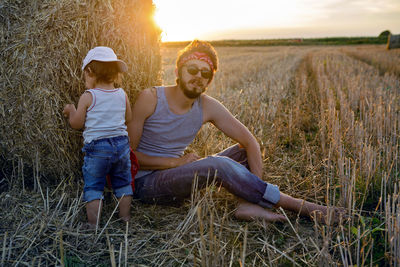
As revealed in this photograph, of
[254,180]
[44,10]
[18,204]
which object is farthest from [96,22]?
[254,180]

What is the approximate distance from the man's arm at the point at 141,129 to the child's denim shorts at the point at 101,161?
236 millimetres

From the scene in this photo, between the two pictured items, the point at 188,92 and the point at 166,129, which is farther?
the point at 166,129

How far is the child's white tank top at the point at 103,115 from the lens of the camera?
2.58m

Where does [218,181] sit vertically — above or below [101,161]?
below

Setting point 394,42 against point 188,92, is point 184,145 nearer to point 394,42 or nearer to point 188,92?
point 188,92

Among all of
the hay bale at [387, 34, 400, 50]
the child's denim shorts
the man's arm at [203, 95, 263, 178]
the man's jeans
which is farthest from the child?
the hay bale at [387, 34, 400, 50]

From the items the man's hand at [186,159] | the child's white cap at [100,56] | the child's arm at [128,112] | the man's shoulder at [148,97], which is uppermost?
the child's white cap at [100,56]

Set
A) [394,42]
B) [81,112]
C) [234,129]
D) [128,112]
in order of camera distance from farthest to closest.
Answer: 1. [394,42]
2. [234,129]
3. [128,112]
4. [81,112]

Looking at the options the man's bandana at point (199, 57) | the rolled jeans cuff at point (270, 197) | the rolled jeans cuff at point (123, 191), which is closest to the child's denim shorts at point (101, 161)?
the rolled jeans cuff at point (123, 191)

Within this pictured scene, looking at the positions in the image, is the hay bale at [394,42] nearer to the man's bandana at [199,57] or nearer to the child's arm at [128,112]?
the man's bandana at [199,57]

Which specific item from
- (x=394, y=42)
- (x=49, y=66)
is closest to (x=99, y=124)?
(x=49, y=66)

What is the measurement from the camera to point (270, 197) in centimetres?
274

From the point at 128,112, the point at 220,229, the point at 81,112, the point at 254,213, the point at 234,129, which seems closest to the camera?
the point at 220,229

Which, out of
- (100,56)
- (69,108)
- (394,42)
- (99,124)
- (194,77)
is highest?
A: (394,42)
